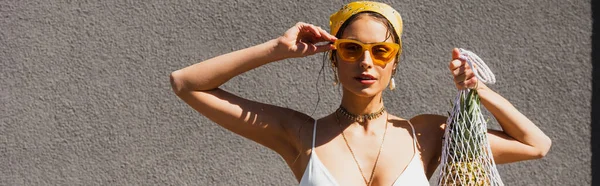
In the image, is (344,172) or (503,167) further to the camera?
(503,167)

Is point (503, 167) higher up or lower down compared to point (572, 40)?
lower down

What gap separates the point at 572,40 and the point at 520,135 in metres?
1.89

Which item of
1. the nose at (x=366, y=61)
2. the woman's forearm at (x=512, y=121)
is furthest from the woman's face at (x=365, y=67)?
the woman's forearm at (x=512, y=121)

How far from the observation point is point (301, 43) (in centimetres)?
273

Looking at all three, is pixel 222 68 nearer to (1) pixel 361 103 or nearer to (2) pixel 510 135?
(1) pixel 361 103

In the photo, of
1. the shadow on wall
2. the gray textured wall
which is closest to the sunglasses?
the gray textured wall

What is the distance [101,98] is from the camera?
14.3 ft

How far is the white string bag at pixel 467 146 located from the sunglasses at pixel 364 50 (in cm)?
24

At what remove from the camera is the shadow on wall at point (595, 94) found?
4.47 m

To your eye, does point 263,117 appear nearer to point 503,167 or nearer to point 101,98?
point 101,98

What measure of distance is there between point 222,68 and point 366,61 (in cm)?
47

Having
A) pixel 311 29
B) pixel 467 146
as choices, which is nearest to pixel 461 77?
pixel 467 146

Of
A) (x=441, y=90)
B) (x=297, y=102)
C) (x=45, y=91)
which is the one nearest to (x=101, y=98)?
(x=45, y=91)

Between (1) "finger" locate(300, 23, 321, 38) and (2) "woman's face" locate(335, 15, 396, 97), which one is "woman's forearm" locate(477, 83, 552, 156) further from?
(1) "finger" locate(300, 23, 321, 38)
